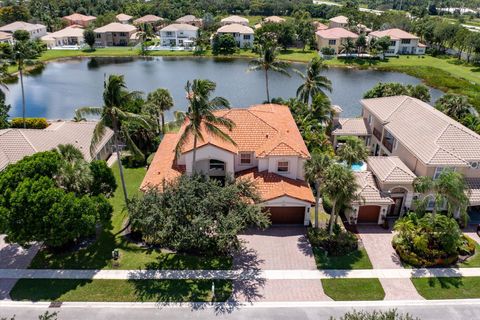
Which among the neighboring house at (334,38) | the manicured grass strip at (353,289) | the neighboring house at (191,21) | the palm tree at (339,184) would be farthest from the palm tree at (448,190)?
the neighboring house at (191,21)

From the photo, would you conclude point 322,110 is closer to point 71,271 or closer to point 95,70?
point 71,271

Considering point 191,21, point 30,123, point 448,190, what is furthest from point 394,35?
point 30,123

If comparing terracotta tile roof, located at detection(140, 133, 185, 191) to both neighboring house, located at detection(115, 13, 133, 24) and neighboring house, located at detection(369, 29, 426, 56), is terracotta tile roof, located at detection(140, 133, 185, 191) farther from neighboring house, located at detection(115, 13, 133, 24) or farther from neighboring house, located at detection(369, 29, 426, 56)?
neighboring house, located at detection(115, 13, 133, 24)

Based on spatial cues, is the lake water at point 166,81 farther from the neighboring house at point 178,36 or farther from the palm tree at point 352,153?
the palm tree at point 352,153

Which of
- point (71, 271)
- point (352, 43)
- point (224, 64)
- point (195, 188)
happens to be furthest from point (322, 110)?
point (352, 43)

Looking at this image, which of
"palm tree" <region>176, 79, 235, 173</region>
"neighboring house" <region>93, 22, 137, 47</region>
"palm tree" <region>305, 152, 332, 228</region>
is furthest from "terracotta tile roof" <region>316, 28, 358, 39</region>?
"palm tree" <region>176, 79, 235, 173</region>

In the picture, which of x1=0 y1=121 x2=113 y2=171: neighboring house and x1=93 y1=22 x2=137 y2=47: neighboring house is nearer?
x1=0 y1=121 x2=113 y2=171: neighboring house
